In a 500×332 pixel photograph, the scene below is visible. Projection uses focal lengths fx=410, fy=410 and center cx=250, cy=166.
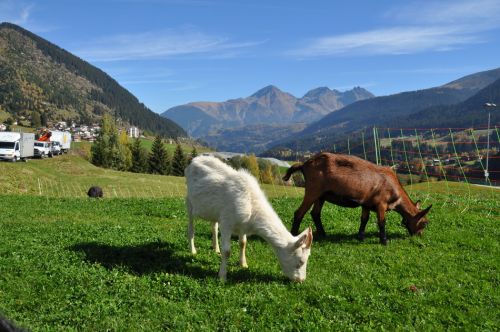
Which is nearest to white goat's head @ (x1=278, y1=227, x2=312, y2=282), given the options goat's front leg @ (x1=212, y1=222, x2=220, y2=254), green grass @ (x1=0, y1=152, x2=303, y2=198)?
goat's front leg @ (x1=212, y1=222, x2=220, y2=254)

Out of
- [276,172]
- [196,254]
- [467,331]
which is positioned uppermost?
[196,254]

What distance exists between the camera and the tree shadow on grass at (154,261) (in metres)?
10.8

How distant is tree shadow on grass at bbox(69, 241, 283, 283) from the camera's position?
10758 millimetres

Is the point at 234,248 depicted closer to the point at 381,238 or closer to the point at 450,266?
the point at 381,238

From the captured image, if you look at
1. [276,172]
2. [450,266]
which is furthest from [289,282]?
[276,172]

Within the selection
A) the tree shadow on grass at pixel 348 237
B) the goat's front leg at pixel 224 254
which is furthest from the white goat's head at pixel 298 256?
the tree shadow on grass at pixel 348 237

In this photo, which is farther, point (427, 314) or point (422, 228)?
point (422, 228)

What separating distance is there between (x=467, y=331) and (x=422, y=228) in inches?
284

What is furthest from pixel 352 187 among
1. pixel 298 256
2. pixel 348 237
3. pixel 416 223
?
pixel 298 256

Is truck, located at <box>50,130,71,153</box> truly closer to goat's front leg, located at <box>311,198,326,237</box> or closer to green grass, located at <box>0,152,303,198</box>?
green grass, located at <box>0,152,303,198</box>

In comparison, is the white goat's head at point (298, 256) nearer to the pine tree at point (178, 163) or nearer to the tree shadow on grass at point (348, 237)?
the tree shadow on grass at point (348, 237)

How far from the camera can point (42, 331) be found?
763 centimetres

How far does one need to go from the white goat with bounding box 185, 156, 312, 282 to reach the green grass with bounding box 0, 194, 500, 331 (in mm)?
590

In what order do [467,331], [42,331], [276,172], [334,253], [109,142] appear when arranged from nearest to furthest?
[42,331], [467,331], [334,253], [109,142], [276,172]
